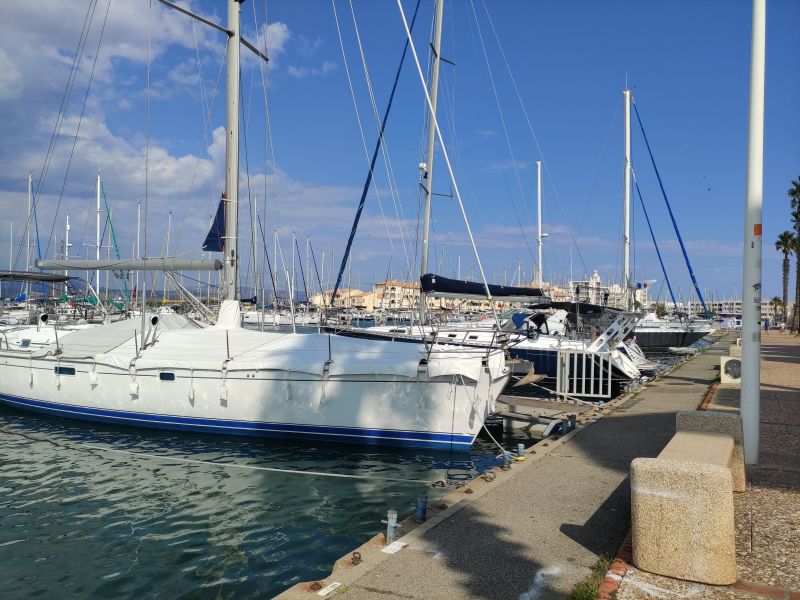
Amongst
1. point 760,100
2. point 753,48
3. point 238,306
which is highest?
point 753,48

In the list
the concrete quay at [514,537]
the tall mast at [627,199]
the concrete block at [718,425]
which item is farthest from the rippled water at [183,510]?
the tall mast at [627,199]

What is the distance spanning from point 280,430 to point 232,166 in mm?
7110

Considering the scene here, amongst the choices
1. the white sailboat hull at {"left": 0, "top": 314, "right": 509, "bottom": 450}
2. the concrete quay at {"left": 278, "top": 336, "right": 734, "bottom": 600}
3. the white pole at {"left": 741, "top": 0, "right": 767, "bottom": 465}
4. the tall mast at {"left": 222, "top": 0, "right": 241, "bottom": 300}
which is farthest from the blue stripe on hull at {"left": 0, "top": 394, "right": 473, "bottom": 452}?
the white pole at {"left": 741, "top": 0, "right": 767, "bottom": 465}

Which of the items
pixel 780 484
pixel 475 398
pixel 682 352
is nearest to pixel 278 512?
pixel 475 398

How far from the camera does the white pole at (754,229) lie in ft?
26.0

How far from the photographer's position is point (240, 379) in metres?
12.3

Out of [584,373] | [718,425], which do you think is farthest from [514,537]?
[584,373]

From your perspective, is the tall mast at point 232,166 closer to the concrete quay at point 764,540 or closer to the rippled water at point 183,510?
the rippled water at point 183,510

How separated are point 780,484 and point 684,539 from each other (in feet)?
11.2

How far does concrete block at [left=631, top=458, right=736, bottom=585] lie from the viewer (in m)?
4.53

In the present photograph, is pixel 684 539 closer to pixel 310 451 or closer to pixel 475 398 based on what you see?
pixel 475 398

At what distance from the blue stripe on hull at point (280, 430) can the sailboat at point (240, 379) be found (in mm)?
24

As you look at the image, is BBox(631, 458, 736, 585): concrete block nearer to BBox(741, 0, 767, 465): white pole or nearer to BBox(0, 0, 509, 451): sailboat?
BBox(741, 0, 767, 465): white pole

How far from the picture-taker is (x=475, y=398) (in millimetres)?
11586
